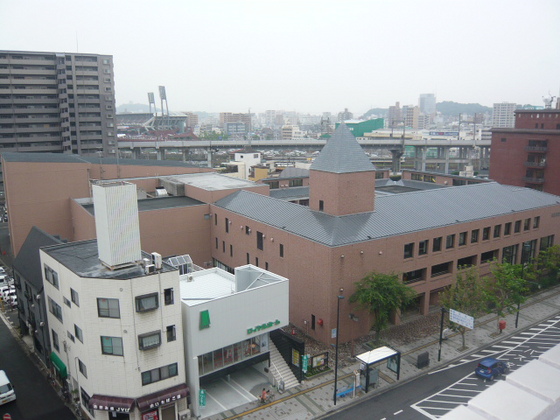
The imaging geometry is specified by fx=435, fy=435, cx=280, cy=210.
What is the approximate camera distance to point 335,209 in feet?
119

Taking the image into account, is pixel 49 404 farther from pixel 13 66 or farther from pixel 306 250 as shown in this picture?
pixel 13 66

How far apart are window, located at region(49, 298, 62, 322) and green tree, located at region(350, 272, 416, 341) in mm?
19781

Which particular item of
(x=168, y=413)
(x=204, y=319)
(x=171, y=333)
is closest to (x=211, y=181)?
(x=204, y=319)

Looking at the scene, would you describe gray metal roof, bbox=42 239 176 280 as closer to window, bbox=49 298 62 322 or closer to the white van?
window, bbox=49 298 62 322

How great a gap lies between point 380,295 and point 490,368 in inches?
326

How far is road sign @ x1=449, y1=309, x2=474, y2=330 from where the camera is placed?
98.3 ft

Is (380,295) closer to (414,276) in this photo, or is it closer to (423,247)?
(414,276)

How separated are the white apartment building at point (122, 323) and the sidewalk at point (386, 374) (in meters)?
4.25

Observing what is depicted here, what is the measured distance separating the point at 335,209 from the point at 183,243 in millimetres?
18243

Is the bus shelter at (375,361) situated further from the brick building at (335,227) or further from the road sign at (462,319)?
the road sign at (462,319)

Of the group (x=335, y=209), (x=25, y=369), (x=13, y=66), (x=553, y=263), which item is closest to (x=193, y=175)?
(x=335, y=209)

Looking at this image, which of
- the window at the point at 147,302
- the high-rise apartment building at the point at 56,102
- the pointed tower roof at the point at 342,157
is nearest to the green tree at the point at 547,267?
the pointed tower roof at the point at 342,157

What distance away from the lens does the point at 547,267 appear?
44156 mm

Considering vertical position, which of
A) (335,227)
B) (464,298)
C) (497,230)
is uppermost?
(335,227)
